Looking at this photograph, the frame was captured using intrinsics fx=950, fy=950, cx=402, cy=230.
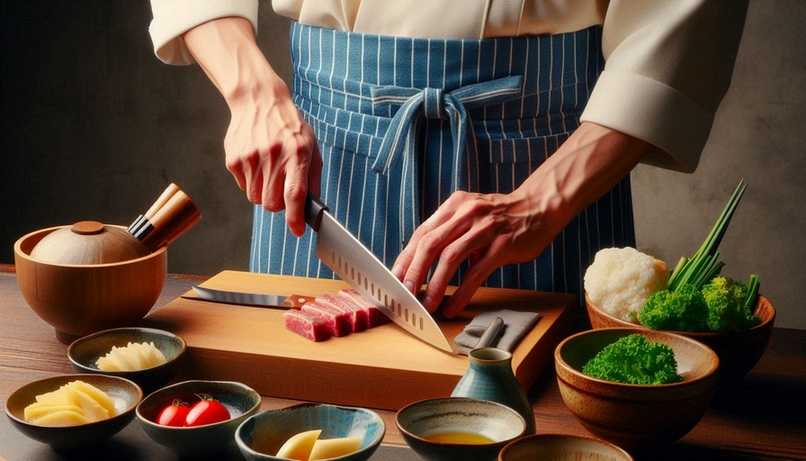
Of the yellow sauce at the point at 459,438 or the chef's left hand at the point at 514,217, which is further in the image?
the chef's left hand at the point at 514,217

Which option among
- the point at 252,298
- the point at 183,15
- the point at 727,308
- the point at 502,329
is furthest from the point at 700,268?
the point at 183,15

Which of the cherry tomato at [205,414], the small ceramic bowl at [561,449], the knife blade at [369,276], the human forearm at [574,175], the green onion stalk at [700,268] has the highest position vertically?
the human forearm at [574,175]

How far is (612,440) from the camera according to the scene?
115cm

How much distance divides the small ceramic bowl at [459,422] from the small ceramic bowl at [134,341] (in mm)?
396

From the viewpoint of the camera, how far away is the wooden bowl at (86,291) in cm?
147

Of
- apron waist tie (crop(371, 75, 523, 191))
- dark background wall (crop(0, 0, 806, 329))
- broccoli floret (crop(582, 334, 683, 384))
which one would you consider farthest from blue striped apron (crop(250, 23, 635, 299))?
dark background wall (crop(0, 0, 806, 329))

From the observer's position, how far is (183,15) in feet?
6.15

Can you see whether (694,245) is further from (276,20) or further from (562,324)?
(562,324)

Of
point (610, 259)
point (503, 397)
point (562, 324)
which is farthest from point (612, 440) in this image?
point (562, 324)

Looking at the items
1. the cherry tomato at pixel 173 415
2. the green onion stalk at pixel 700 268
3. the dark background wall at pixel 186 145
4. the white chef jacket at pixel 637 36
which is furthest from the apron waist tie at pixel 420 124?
the dark background wall at pixel 186 145

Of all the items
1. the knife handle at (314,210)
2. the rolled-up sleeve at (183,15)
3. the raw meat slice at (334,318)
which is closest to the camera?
the raw meat slice at (334,318)

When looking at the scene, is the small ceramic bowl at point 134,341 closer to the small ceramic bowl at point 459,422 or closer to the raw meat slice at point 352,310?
the raw meat slice at point 352,310

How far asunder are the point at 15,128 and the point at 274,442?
9.65ft

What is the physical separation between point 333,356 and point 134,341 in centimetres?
30
